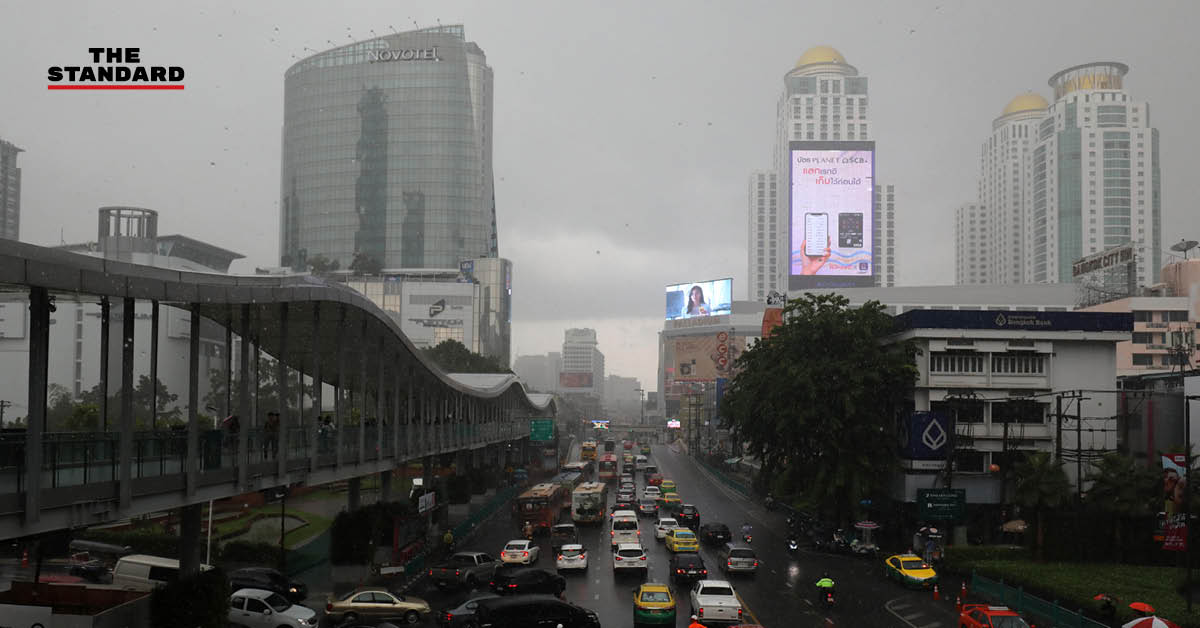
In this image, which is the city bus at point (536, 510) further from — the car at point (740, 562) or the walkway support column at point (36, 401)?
the walkway support column at point (36, 401)

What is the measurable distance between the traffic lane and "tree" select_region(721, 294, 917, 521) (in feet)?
13.2

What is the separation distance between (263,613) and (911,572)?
74.2 feet

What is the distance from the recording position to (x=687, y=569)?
36062mm

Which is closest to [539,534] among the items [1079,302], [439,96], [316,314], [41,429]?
[316,314]

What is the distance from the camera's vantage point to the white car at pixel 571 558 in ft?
129

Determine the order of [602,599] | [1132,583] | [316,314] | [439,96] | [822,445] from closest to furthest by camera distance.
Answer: [316,314]
[602,599]
[1132,583]
[822,445]
[439,96]

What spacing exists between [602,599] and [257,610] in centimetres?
1114

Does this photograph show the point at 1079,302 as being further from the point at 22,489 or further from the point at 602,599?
the point at 22,489

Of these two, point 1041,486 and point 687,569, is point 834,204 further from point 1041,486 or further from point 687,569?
point 687,569

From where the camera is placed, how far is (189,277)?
21312 millimetres

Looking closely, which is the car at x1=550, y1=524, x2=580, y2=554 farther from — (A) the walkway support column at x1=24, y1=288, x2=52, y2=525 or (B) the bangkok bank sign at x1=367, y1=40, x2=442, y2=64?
(B) the bangkok bank sign at x1=367, y1=40, x2=442, y2=64

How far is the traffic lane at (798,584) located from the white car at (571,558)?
5.41m

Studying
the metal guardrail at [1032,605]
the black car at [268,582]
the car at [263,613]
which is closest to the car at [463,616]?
the car at [263,613]

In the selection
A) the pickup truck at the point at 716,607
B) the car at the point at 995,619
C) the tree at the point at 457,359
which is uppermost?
the tree at the point at 457,359
